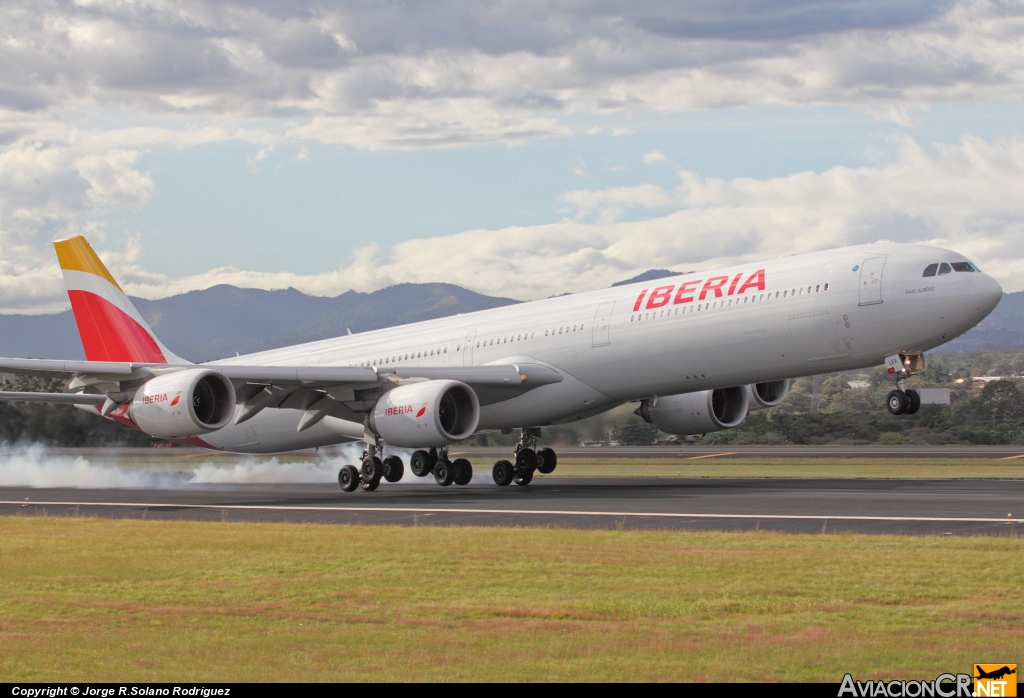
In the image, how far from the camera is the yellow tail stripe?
40594 millimetres

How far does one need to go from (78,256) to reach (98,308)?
190 cm

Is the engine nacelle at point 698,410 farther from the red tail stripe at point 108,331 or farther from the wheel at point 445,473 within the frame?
the red tail stripe at point 108,331

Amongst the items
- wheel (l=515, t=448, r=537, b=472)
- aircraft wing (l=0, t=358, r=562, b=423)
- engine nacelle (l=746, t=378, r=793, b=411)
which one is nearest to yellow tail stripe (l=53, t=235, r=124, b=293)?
aircraft wing (l=0, t=358, r=562, b=423)

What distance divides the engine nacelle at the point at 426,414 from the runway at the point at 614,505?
164 cm

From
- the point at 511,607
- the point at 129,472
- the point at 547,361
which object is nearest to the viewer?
the point at 511,607

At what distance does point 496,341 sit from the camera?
36.5m

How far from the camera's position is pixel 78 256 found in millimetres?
40594

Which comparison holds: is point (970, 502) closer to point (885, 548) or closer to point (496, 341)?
point (885, 548)

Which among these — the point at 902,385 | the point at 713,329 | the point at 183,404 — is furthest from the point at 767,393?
the point at 183,404

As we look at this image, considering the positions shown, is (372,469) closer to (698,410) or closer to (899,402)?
(698,410)

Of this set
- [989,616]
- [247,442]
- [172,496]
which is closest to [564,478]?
[247,442]

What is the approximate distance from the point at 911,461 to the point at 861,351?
74.4 feet

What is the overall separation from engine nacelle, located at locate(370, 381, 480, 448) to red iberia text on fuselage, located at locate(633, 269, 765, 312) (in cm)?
551

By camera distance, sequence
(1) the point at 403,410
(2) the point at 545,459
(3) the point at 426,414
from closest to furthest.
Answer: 1. (3) the point at 426,414
2. (1) the point at 403,410
3. (2) the point at 545,459
